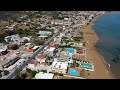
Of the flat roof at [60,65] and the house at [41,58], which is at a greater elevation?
the house at [41,58]

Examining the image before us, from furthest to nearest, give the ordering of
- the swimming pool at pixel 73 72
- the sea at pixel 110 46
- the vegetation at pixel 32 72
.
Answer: the sea at pixel 110 46, the swimming pool at pixel 73 72, the vegetation at pixel 32 72

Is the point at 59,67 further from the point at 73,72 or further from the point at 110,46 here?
the point at 110,46

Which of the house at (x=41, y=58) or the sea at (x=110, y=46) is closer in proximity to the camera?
the house at (x=41, y=58)

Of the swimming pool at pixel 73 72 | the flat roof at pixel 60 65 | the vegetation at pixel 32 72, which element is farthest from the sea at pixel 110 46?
the vegetation at pixel 32 72

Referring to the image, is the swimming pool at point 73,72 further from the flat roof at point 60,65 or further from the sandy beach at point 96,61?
the sandy beach at point 96,61

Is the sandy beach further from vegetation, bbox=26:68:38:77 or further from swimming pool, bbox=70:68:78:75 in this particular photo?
vegetation, bbox=26:68:38:77

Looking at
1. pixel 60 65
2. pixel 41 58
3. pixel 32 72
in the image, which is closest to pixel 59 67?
pixel 60 65

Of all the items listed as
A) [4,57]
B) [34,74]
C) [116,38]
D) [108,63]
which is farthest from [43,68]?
[116,38]

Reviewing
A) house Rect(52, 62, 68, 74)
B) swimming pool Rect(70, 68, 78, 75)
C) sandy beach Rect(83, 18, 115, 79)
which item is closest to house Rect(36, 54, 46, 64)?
house Rect(52, 62, 68, 74)
